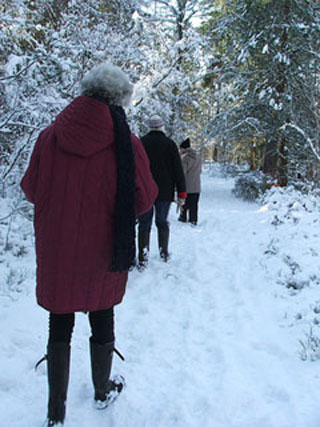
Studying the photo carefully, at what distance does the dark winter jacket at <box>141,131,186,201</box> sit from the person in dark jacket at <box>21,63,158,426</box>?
9.70 ft

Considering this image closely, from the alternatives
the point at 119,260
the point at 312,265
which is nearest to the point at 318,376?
the point at 119,260

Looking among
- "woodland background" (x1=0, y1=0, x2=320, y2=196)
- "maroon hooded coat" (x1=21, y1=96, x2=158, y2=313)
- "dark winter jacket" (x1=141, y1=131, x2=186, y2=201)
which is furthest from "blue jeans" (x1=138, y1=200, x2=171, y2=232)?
"maroon hooded coat" (x1=21, y1=96, x2=158, y2=313)

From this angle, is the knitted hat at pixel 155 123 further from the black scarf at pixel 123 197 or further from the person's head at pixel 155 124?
the black scarf at pixel 123 197

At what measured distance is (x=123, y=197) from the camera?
2.02 meters

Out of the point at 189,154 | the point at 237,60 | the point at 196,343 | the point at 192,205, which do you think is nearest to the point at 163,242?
the point at 196,343

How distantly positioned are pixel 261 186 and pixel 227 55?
4838 millimetres

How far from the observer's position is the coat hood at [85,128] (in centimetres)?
191

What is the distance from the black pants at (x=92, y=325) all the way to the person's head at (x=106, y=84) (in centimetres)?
127

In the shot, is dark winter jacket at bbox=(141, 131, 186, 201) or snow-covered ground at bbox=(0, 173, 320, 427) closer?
snow-covered ground at bbox=(0, 173, 320, 427)

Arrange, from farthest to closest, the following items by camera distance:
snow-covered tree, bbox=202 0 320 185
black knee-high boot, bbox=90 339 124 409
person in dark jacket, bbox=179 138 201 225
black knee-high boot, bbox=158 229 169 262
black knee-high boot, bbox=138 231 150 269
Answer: snow-covered tree, bbox=202 0 320 185, person in dark jacket, bbox=179 138 201 225, black knee-high boot, bbox=158 229 169 262, black knee-high boot, bbox=138 231 150 269, black knee-high boot, bbox=90 339 124 409

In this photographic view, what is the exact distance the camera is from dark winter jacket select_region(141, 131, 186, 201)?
512 centimetres

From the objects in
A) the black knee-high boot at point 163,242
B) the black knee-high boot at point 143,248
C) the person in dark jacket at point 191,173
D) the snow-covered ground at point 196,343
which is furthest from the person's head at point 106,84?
the person in dark jacket at point 191,173

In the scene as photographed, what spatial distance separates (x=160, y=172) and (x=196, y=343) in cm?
258

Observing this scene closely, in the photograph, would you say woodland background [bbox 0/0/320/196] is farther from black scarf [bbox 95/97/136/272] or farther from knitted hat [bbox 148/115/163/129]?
black scarf [bbox 95/97/136/272]
